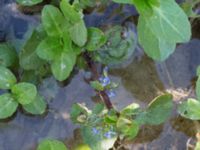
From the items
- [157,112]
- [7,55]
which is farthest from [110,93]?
[7,55]

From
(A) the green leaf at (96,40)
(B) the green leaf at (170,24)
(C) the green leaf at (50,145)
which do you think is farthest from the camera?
(A) the green leaf at (96,40)

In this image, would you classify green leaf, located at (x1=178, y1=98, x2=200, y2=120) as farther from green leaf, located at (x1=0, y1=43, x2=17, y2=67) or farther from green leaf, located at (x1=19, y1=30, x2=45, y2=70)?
green leaf, located at (x1=0, y1=43, x2=17, y2=67)

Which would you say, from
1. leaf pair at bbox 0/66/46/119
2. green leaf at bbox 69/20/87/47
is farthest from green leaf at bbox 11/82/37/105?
green leaf at bbox 69/20/87/47

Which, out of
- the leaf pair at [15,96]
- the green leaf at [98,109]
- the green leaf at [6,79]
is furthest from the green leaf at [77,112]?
the green leaf at [6,79]

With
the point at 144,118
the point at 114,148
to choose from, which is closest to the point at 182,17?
the point at 144,118

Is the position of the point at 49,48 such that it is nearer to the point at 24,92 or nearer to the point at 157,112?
the point at 24,92

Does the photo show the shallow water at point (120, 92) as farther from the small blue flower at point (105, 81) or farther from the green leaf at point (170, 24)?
the green leaf at point (170, 24)
